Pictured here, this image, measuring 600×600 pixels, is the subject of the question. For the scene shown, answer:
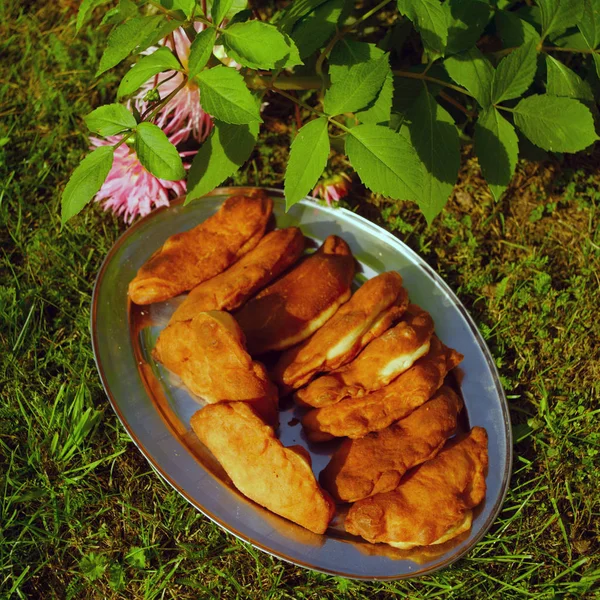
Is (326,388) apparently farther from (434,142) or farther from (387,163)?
(434,142)

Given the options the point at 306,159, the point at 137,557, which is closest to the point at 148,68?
the point at 306,159

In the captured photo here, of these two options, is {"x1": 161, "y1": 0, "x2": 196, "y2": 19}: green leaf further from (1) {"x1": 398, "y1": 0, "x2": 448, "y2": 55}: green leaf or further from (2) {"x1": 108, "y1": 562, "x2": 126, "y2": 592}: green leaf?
(2) {"x1": 108, "y1": 562, "x2": 126, "y2": 592}: green leaf

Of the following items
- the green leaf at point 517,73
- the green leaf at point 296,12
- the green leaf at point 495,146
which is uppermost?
the green leaf at point 296,12

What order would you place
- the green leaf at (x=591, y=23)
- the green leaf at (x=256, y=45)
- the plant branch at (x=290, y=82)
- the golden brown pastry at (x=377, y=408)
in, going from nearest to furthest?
the green leaf at (x=256, y=45)
the golden brown pastry at (x=377, y=408)
the green leaf at (x=591, y=23)
the plant branch at (x=290, y=82)

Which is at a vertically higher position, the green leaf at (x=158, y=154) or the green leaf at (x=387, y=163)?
the green leaf at (x=158, y=154)

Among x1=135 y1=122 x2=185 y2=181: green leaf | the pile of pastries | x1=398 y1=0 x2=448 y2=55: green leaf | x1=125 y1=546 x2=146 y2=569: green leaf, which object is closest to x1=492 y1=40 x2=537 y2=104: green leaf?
x1=398 y1=0 x2=448 y2=55: green leaf

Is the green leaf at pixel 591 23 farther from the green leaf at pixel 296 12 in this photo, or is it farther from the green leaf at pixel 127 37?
the green leaf at pixel 127 37

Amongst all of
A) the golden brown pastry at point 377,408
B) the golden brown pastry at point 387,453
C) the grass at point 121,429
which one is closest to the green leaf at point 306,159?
the golden brown pastry at point 377,408

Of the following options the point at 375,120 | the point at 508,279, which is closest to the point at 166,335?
the point at 375,120
